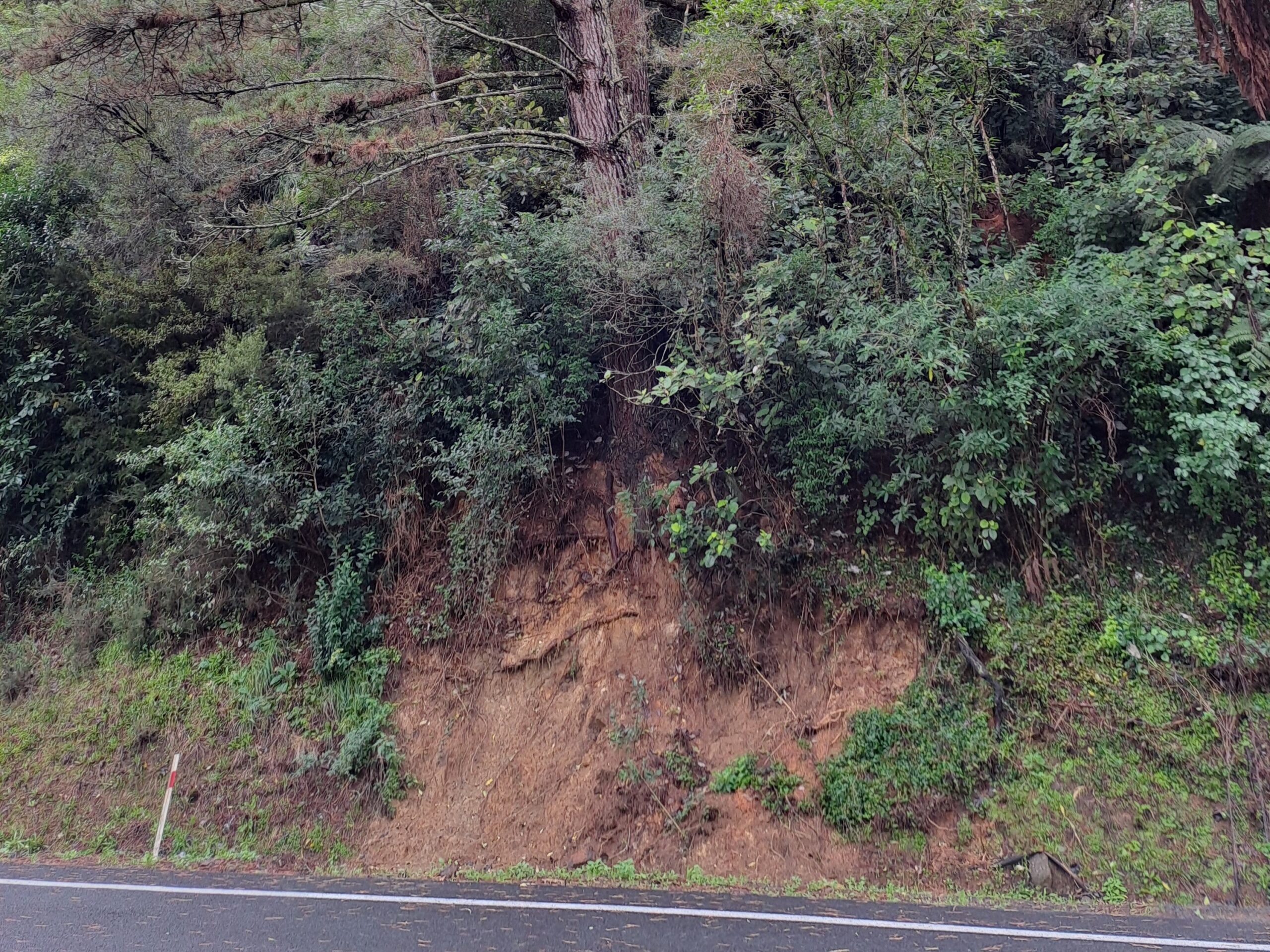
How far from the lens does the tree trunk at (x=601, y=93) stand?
412 inches

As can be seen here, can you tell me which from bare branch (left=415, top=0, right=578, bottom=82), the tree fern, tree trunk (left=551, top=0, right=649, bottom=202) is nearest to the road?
the tree fern

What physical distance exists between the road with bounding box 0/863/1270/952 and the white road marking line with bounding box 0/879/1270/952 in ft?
0.05

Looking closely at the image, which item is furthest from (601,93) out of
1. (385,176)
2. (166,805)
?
(166,805)

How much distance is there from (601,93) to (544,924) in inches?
383

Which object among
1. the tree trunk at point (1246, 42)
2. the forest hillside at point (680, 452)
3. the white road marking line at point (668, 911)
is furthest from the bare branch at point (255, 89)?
the tree trunk at point (1246, 42)

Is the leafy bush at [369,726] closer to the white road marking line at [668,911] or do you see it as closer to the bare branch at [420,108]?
the white road marking line at [668,911]

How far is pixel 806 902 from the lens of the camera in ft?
21.8

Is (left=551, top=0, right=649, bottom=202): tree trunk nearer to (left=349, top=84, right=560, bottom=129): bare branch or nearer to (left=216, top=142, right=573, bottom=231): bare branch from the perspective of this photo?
(left=216, top=142, right=573, bottom=231): bare branch

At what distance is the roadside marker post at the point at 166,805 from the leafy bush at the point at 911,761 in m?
7.30

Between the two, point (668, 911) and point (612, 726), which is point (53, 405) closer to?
point (612, 726)

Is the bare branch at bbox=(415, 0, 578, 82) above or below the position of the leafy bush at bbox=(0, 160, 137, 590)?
above

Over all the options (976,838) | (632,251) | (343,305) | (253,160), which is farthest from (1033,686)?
(253,160)

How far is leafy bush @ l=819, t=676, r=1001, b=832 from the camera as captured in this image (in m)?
7.52

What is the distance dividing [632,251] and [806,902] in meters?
6.75
